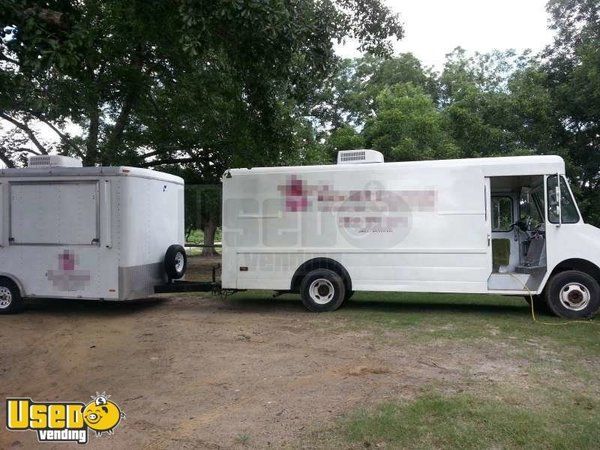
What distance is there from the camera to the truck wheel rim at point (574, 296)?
8.83 m

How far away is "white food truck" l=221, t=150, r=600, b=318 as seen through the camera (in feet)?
29.6

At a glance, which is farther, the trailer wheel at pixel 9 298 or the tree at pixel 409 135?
the tree at pixel 409 135

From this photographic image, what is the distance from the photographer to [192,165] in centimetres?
1991

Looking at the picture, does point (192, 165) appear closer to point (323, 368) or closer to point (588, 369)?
point (323, 368)

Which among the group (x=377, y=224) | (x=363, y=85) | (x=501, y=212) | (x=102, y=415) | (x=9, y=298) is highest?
(x=363, y=85)

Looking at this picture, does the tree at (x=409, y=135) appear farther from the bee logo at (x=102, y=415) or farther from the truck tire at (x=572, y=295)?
the bee logo at (x=102, y=415)

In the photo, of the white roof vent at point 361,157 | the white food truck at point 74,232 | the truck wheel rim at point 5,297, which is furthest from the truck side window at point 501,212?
the truck wheel rim at point 5,297

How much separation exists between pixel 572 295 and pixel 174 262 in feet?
24.8

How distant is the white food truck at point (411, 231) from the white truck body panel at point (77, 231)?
5.68 feet

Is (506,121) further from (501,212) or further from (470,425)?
(470,425)

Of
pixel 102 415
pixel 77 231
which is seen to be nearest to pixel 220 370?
pixel 102 415

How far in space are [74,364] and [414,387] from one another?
4360 millimetres

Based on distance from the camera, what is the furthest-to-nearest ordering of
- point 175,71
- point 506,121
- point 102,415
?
point 506,121 → point 175,71 → point 102,415

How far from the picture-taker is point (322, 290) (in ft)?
32.7
